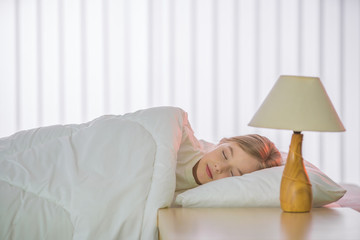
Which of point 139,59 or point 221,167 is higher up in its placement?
point 139,59

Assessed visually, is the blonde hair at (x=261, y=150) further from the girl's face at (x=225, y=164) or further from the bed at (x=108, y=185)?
the bed at (x=108, y=185)

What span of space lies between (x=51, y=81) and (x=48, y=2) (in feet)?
1.93

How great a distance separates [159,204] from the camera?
1683 mm

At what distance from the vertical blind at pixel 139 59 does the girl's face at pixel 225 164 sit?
1.86 metres

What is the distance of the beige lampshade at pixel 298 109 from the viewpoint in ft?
4.86

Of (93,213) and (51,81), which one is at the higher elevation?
(51,81)

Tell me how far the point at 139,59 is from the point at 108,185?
2288mm

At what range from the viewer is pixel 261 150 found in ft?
6.57

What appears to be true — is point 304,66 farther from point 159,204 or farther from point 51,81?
point 159,204

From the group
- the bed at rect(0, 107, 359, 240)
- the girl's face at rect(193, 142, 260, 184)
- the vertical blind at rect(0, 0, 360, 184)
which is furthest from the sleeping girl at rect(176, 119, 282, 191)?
the vertical blind at rect(0, 0, 360, 184)

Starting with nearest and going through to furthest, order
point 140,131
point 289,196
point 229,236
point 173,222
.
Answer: point 229,236 → point 173,222 → point 289,196 → point 140,131

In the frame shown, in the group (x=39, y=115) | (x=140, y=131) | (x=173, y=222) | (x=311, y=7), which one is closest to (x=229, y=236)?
(x=173, y=222)

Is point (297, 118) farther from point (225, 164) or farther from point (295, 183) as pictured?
point (225, 164)

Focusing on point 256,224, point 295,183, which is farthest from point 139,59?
point 256,224
